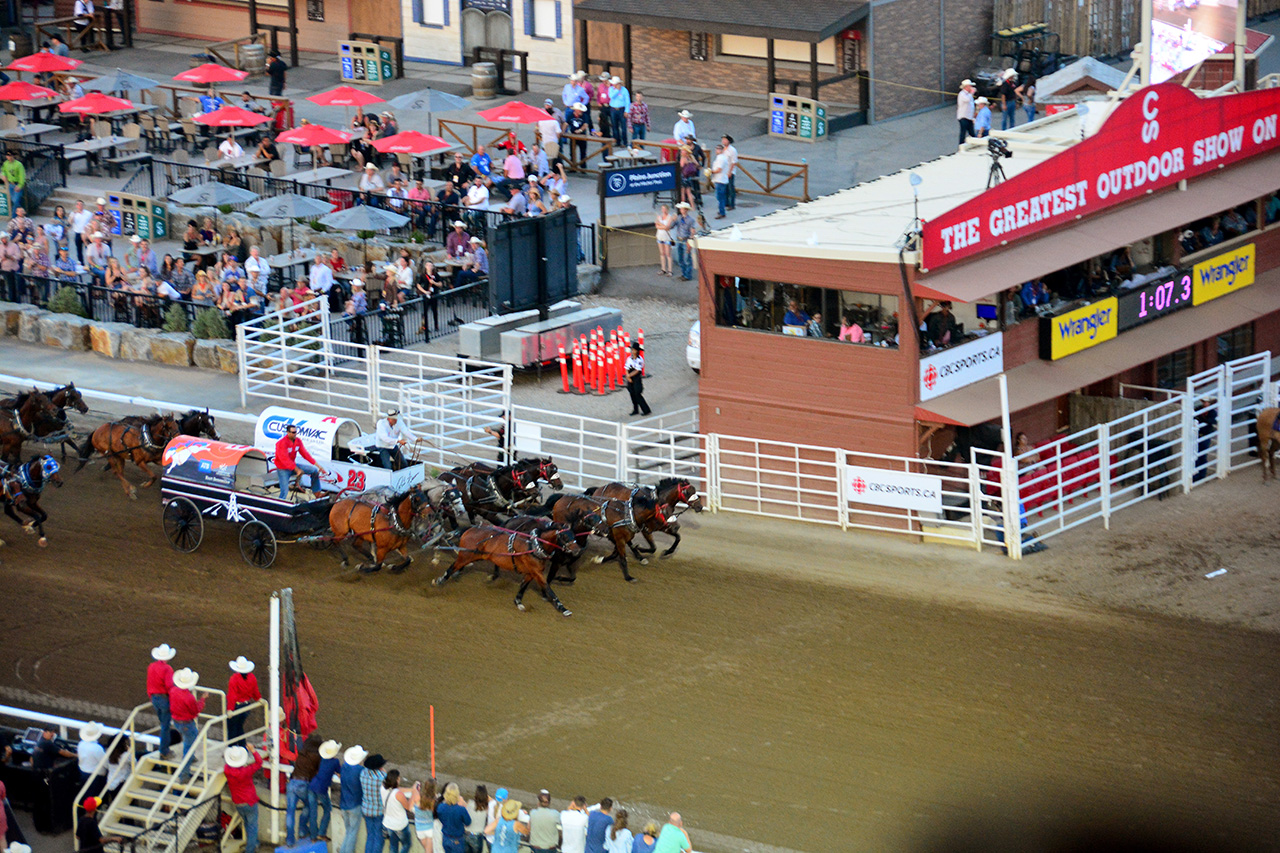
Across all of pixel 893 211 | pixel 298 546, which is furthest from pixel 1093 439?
pixel 298 546

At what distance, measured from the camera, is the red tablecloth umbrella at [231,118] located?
137 feet

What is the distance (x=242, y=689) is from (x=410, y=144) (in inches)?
868

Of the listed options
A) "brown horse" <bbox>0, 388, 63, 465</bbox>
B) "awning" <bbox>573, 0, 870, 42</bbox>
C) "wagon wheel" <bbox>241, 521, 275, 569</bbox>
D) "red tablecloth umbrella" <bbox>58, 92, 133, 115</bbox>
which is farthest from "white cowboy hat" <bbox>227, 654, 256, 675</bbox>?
"red tablecloth umbrella" <bbox>58, 92, 133, 115</bbox>

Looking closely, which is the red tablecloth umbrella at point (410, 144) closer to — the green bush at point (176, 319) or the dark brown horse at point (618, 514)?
the green bush at point (176, 319)

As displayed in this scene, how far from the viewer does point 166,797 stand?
731 inches

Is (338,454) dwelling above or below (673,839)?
above

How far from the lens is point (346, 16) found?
52219 millimetres

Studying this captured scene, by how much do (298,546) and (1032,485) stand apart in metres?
10.2

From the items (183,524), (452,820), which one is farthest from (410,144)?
(452,820)

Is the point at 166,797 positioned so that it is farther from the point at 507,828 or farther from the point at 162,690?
the point at 507,828

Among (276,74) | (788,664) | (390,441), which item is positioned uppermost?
(276,74)

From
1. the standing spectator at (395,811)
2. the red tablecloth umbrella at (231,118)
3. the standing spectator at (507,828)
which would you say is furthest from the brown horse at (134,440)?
the red tablecloth umbrella at (231,118)

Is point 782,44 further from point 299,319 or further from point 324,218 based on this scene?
point 299,319

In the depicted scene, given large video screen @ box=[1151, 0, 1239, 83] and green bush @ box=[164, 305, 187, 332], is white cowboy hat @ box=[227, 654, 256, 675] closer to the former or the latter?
green bush @ box=[164, 305, 187, 332]
